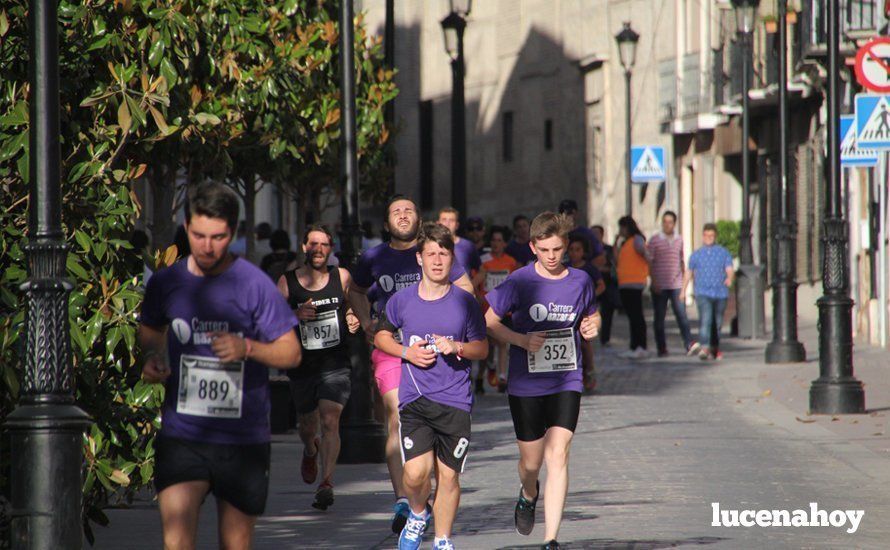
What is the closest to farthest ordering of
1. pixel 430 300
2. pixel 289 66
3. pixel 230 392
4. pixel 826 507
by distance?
pixel 230 392 → pixel 430 300 → pixel 826 507 → pixel 289 66

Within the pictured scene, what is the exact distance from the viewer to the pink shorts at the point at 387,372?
10320 mm

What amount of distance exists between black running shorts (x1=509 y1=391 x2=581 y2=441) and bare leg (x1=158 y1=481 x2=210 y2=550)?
3175 mm

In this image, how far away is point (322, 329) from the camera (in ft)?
36.6

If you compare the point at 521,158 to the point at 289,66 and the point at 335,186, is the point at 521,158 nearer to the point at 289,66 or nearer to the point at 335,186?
the point at 335,186

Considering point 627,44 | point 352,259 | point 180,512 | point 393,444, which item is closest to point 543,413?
point 393,444

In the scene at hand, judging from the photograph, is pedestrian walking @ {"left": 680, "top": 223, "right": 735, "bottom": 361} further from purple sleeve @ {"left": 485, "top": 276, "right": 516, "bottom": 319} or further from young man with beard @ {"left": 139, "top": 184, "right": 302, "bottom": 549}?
young man with beard @ {"left": 139, "top": 184, "right": 302, "bottom": 549}

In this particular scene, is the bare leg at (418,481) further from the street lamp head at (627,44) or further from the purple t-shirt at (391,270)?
the street lamp head at (627,44)

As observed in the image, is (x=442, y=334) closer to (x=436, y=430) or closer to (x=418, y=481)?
(x=436, y=430)

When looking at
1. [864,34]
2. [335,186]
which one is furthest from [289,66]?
[864,34]

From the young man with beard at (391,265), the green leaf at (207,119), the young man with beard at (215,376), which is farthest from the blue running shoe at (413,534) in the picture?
the green leaf at (207,119)

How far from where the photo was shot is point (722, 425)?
15648 mm

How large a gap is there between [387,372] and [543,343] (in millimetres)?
1680

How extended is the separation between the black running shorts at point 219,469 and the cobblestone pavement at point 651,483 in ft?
9.62

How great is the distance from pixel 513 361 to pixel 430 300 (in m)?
0.80
